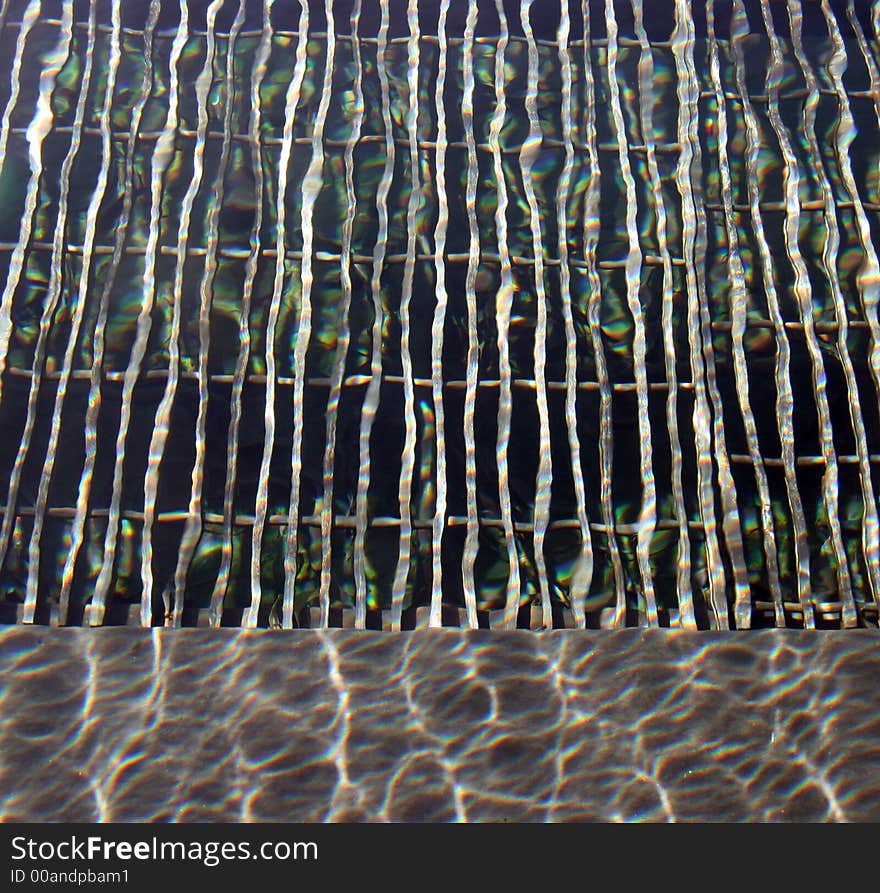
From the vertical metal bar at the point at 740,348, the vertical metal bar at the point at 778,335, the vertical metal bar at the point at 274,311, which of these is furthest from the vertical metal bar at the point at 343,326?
the vertical metal bar at the point at 778,335

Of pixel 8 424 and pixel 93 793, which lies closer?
pixel 93 793

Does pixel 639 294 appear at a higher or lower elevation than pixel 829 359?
higher

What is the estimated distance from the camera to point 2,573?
93.4 inches

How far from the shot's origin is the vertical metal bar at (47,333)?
2365 millimetres

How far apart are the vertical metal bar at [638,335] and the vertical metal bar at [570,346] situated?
0.14 meters

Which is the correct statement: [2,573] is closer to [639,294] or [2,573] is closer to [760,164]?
[639,294]

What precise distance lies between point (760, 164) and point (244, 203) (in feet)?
5.33

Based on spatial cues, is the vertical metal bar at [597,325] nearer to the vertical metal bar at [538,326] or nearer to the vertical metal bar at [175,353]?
the vertical metal bar at [538,326]

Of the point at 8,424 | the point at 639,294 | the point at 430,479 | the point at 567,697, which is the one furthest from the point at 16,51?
the point at 567,697

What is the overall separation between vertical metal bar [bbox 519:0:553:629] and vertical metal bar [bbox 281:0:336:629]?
624 mm

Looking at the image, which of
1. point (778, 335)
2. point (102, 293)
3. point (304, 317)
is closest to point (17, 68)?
point (102, 293)

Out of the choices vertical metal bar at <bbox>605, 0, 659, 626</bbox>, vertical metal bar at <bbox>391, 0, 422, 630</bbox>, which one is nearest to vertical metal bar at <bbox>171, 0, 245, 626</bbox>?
vertical metal bar at <bbox>391, 0, 422, 630</bbox>

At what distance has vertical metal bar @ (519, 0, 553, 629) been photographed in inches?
96.4
